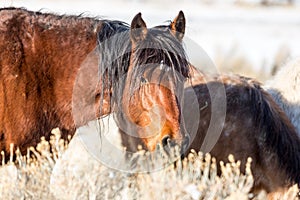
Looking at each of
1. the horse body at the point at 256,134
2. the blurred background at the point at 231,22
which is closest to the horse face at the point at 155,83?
the horse body at the point at 256,134

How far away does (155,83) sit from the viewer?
4.75 m

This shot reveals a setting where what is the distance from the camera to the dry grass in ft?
16.1

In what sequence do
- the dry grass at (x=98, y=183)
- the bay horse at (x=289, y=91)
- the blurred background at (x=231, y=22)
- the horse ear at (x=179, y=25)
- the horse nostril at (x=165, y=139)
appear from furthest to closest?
1. the blurred background at (x=231, y=22)
2. the bay horse at (x=289, y=91)
3. the horse ear at (x=179, y=25)
4. the dry grass at (x=98, y=183)
5. the horse nostril at (x=165, y=139)

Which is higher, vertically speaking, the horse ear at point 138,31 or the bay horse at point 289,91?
the horse ear at point 138,31

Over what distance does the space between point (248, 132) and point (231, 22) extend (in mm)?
15913

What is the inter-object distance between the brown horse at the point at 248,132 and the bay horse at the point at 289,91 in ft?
1.51

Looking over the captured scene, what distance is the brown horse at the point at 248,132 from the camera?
5.96 metres

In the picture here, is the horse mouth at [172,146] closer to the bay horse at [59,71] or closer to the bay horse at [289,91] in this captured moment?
the bay horse at [59,71]

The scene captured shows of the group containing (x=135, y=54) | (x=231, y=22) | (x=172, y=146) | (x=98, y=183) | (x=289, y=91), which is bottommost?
(x=231, y=22)

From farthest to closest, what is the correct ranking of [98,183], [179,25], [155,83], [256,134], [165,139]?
[256,134]
[98,183]
[179,25]
[155,83]
[165,139]

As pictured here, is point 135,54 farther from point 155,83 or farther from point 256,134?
point 256,134

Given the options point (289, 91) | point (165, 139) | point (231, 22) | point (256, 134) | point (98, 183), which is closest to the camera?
point (165, 139)

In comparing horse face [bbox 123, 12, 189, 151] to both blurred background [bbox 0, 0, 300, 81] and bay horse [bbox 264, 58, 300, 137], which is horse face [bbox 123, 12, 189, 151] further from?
blurred background [bbox 0, 0, 300, 81]

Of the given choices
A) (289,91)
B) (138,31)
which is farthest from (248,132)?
(138,31)
